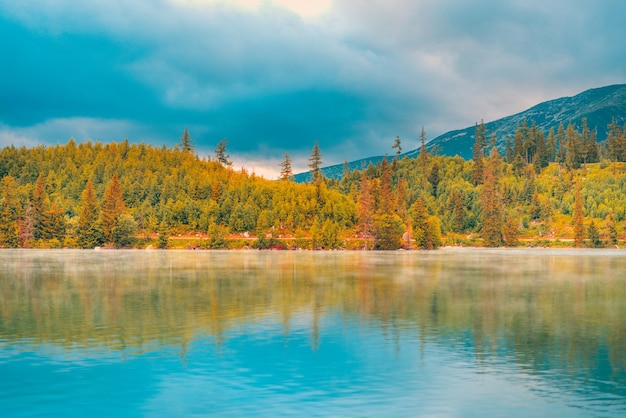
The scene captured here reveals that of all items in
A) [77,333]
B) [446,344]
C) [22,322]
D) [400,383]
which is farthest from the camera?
[22,322]

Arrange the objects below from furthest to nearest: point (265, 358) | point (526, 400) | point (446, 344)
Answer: point (446, 344) → point (265, 358) → point (526, 400)

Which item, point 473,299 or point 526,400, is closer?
point 526,400

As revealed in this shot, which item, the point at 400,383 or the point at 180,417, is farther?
the point at 400,383

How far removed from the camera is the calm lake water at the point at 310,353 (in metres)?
21.9

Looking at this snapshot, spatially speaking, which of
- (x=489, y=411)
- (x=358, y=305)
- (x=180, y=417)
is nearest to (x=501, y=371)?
(x=489, y=411)

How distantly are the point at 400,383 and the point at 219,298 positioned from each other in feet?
95.7

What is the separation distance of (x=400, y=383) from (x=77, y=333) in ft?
65.5

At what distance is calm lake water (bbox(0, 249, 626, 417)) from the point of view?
2186 cm

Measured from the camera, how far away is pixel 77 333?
34500 millimetres

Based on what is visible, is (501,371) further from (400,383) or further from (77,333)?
(77,333)

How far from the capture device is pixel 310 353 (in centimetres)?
2988

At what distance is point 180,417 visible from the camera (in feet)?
66.1

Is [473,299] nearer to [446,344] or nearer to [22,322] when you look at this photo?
[446,344]

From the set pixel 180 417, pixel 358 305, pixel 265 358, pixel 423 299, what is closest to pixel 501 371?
pixel 265 358
